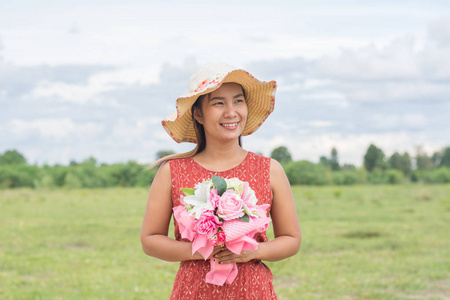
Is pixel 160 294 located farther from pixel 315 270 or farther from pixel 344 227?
pixel 344 227

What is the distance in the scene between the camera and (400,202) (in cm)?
1869

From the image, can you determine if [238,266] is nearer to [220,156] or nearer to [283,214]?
[283,214]

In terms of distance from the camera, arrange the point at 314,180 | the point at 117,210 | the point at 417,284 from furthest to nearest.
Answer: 1. the point at 314,180
2. the point at 117,210
3. the point at 417,284

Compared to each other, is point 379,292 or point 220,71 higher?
point 220,71

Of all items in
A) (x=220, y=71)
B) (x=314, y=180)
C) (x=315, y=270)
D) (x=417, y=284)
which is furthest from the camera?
(x=314, y=180)

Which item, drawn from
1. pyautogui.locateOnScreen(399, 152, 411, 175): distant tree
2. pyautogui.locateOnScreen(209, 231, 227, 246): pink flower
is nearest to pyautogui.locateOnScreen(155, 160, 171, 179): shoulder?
pyautogui.locateOnScreen(209, 231, 227, 246): pink flower

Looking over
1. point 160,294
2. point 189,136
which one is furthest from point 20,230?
point 189,136

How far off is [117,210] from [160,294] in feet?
34.6

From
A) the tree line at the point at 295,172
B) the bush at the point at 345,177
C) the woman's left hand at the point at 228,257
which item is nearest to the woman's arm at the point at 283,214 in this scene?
the woman's left hand at the point at 228,257

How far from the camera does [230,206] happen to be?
217cm

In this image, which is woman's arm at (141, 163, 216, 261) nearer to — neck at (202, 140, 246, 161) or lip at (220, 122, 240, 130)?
neck at (202, 140, 246, 161)

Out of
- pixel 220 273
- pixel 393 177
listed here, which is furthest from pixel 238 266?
pixel 393 177

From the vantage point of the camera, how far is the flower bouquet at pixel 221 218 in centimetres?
217

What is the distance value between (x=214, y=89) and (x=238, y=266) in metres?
0.83
